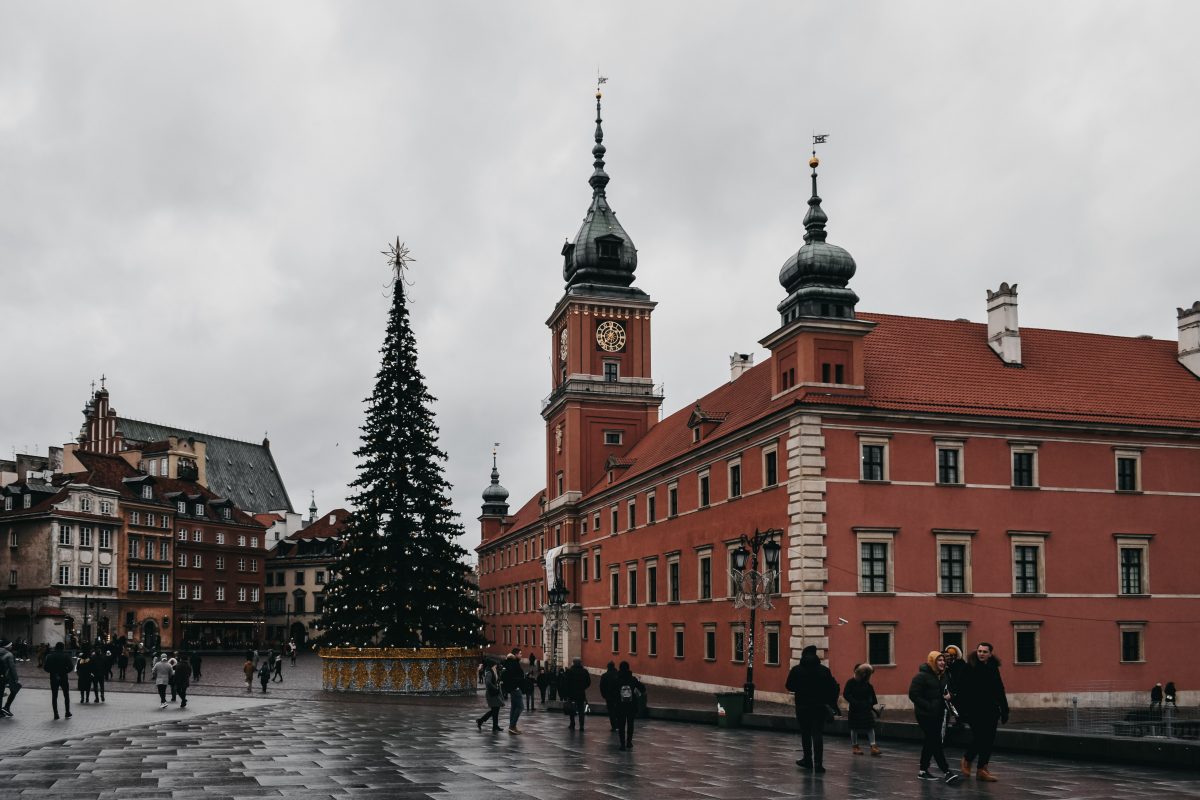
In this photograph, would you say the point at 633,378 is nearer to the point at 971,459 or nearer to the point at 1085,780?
the point at 971,459

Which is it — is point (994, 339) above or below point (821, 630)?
above

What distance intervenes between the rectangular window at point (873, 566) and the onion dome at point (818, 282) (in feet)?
25.6

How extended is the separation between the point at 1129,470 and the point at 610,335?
33.4 metres

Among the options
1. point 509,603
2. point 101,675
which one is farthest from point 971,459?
point 509,603

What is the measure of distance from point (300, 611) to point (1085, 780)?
10382cm

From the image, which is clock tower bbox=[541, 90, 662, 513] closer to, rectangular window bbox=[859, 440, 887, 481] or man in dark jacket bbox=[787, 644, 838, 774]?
rectangular window bbox=[859, 440, 887, 481]

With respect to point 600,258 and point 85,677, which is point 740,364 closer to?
point 600,258

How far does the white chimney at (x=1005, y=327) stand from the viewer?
44.1 metres

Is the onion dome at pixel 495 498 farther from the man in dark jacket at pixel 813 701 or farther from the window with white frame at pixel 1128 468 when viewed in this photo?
the man in dark jacket at pixel 813 701

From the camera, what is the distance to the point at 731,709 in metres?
27.3

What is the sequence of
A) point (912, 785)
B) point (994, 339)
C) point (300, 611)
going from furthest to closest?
point (300, 611), point (994, 339), point (912, 785)

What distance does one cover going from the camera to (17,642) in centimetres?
6994

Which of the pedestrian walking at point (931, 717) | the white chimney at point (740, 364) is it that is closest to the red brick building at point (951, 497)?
the white chimney at point (740, 364)

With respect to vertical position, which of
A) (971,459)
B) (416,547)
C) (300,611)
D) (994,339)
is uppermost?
(994,339)
